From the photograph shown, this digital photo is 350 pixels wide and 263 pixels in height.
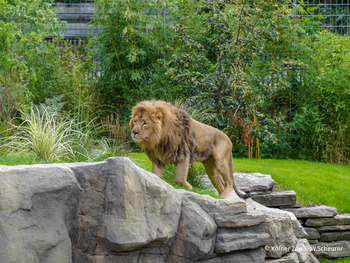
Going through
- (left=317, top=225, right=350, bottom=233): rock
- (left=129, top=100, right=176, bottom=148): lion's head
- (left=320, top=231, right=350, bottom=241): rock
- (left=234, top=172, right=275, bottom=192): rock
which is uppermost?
(left=129, top=100, right=176, bottom=148): lion's head

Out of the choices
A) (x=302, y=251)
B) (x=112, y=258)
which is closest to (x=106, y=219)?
(x=112, y=258)

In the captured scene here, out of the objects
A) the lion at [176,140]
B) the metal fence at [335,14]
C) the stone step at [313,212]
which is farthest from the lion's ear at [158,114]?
the metal fence at [335,14]

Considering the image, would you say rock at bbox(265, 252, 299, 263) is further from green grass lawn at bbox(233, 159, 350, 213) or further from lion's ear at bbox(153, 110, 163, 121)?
green grass lawn at bbox(233, 159, 350, 213)

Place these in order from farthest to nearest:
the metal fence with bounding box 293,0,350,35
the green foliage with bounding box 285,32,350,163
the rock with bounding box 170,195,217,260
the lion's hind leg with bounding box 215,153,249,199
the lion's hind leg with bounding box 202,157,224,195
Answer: the metal fence with bounding box 293,0,350,35, the green foliage with bounding box 285,32,350,163, the lion's hind leg with bounding box 202,157,224,195, the lion's hind leg with bounding box 215,153,249,199, the rock with bounding box 170,195,217,260

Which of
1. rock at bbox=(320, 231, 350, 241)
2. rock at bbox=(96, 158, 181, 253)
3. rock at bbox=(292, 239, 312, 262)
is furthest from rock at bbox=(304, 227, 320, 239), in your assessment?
rock at bbox=(96, 158, 181, 253)

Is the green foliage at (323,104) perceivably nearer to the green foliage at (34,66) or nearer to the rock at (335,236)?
the rock at (335,236)

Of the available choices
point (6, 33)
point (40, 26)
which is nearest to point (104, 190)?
point (6, 33)

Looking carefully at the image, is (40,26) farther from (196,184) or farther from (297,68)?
(297,68)

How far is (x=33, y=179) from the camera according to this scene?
285 cm

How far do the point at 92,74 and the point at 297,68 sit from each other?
5.48m

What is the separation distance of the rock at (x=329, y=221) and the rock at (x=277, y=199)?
44 cm

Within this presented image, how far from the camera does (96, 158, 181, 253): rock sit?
2.95m

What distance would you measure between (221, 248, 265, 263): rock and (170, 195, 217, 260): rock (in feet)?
0.68

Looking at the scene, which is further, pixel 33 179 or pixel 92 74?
pixel 92 74
